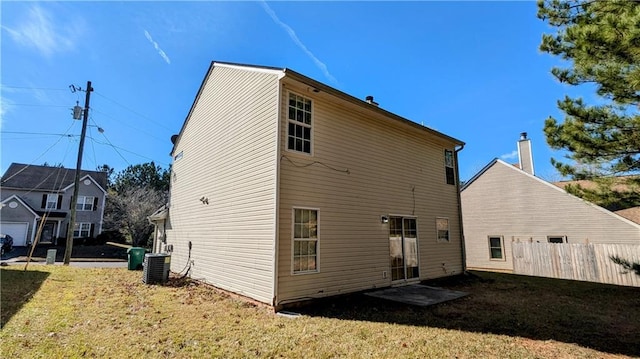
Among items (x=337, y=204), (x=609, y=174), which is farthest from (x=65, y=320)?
(x=609, y=174)

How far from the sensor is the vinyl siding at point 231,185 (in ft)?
24.3

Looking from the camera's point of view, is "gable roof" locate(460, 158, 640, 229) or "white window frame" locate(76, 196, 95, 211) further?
"white window frame" locate(76, 196, 95, 211)

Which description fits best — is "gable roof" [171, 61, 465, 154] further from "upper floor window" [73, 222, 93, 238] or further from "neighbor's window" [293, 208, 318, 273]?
"upper floor window" [73, 222, 93, 238]

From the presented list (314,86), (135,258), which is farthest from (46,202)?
(314,86)

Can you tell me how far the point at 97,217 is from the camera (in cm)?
3195

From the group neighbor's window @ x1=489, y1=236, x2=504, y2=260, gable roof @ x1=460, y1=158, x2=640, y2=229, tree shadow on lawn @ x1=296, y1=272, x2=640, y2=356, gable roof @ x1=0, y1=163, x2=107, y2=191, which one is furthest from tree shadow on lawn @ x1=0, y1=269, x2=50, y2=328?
gable roof @ x1=0, y1=163, x2=107, y2=191

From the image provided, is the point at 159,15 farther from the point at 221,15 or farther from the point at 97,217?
the point at 97,217

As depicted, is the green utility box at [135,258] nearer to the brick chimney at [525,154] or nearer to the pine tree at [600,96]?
the pine tree at [600,96]

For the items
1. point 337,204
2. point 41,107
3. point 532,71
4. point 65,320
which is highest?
point 41,107

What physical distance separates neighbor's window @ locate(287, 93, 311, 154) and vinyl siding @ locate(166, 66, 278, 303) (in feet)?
1.62

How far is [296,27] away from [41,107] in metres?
16.5

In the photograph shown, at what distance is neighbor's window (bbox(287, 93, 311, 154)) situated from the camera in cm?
783

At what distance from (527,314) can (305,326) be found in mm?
4995

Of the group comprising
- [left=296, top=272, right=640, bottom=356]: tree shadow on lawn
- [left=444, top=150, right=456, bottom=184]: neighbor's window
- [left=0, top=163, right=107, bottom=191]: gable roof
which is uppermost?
[left=0, top=163, right=107, bottom=191]: gable roof
